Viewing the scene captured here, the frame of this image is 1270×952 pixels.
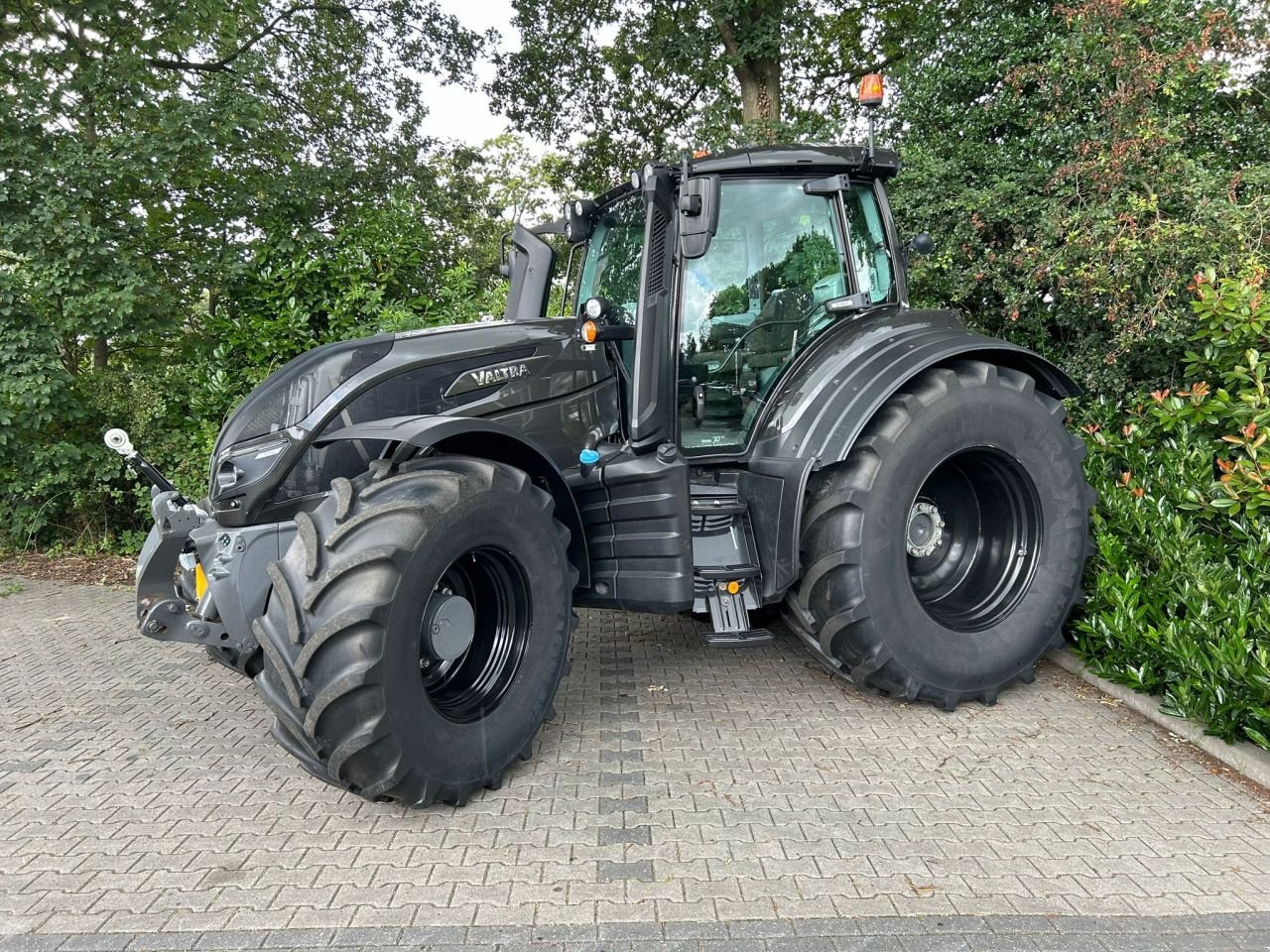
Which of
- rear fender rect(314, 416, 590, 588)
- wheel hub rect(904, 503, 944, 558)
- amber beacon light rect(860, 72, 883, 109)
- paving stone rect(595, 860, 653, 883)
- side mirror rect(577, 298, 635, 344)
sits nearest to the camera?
paving stone rect(595, 860, 653, 883)

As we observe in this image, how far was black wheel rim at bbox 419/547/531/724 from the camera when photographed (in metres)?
3.07

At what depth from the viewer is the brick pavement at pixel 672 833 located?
2.27 metres

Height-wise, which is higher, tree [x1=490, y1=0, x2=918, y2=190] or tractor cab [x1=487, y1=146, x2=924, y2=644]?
tree [x1=490, y1=0, x2=918, y2=190]

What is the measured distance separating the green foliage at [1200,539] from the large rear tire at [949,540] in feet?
1.07

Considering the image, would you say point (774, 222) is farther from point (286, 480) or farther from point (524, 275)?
point (286, 480)

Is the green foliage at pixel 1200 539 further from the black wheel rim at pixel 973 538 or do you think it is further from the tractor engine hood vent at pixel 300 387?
the tractor engine hood vent at pixel 300 387

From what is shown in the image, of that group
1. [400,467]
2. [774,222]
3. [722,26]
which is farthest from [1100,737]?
[722,26]

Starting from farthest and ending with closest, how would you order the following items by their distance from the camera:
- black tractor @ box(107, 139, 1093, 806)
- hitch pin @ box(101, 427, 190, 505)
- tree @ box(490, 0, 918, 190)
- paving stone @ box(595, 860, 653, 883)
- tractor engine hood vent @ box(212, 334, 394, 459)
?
tree @ box(490, 0, 918, 190), tractor engine hood vent @ box(212, 334, 394, 459), hitch pin @ box(101, 427, 190, 505), black tractor @ box(107, 139, 1093, 806), paving stone @ box(595, 860, 653, 883)

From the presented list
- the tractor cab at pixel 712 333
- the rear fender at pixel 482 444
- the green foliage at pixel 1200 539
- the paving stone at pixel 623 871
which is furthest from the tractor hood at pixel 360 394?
the green foliage at pixel 1200 539

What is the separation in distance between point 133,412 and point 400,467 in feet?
17.3

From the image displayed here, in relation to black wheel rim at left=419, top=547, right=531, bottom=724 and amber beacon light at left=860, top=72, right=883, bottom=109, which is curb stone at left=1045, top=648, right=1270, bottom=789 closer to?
black wheel rim at left=419, top=547, right=531, bottom=724

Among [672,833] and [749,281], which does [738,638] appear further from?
[749,281]

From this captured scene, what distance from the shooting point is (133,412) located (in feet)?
22.5

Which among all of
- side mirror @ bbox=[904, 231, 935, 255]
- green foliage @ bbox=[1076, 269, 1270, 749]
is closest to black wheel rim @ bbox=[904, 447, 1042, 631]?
green foliage @ bbox=[1076, 269, 1270, 749]
